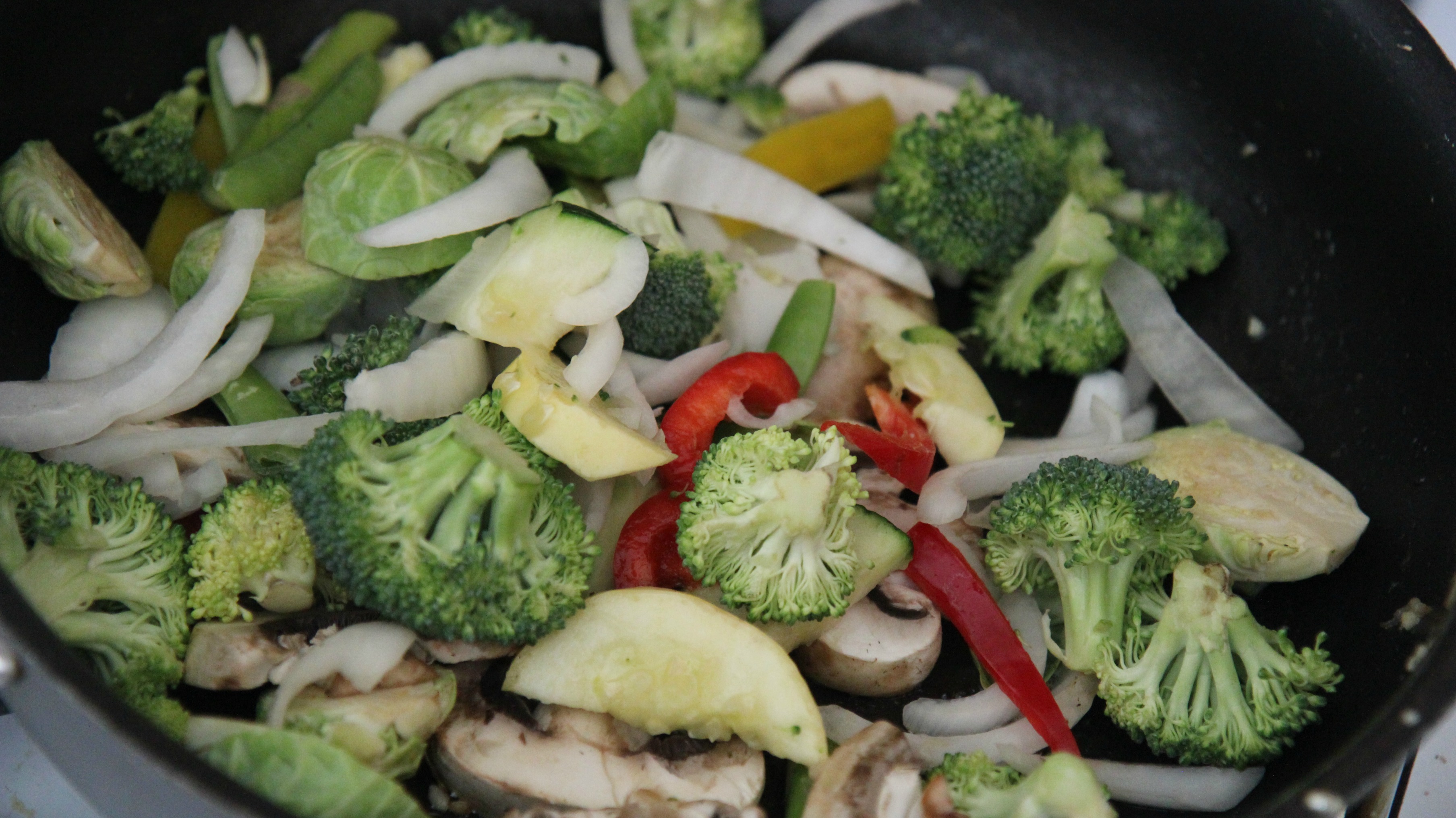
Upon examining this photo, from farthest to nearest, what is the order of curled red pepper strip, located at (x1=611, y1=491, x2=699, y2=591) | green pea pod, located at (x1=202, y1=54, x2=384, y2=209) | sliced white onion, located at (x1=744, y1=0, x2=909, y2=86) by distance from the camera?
sliced white onion, located at (x1=744, y1=0, x2=909, y2=86), green pea pod, located at (x1=202, y1=54, x2=384, y2=209), curled red pepper strip, located at (x1=611, y1=491, x2=699, y2=591)

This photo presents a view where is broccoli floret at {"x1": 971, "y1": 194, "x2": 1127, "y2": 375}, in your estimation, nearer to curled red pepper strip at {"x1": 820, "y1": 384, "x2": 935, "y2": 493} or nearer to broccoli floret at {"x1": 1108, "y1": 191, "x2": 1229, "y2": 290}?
broccoli floret at {"x1": 1108, "y1": 191, "x2": 1229, "y2": 290}

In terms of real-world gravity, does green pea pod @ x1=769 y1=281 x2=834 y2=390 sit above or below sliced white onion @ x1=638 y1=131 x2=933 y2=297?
below

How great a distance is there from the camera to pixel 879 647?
1.85 metres

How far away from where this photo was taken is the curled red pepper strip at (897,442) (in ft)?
6.56

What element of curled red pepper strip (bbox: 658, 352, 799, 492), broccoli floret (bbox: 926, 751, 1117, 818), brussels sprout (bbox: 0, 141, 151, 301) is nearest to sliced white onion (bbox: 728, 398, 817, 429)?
curled red pepper strip (bbox: 658, 352, 799, 492)

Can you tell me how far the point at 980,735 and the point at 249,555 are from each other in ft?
4.06

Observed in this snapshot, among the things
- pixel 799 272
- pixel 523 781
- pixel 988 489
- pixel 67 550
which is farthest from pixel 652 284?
pixel 67 550

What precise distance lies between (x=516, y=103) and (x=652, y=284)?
0.53 m

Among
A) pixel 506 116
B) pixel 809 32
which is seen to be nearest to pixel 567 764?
pixel 506 116

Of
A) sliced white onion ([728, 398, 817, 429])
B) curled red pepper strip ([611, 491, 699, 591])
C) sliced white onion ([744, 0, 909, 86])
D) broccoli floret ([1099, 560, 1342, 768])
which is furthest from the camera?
sliced white onion ([744, 0, 909, 86])

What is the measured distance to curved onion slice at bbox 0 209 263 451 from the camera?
5.64ft

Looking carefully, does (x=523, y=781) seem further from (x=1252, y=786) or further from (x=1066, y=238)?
(x=1066, y=238)

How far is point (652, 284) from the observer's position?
202cm

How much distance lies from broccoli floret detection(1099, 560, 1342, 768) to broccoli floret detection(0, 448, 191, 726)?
1517mm
